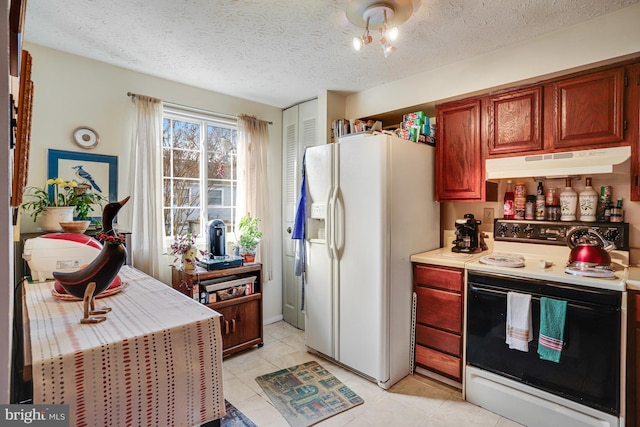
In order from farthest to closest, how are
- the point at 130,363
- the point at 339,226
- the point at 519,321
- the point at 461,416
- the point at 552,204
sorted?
the point at 339,226
the point at 552,204
the point at 461,416
the point at 519,321
the point at 130,363

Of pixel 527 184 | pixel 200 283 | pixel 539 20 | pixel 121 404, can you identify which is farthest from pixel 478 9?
pixel 200 283

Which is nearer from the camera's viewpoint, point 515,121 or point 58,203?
point 58,203

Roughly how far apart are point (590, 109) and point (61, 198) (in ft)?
11.7

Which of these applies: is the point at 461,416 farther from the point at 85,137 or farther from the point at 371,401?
the point at 85,137

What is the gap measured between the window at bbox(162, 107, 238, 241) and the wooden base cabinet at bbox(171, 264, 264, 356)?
0.59 m

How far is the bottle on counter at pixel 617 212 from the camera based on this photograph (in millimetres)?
2115

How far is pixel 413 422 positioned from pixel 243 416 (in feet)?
3.54

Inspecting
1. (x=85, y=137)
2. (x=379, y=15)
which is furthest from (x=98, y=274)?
(x=379, y=15)

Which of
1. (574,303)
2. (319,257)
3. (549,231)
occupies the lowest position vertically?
(574,303)

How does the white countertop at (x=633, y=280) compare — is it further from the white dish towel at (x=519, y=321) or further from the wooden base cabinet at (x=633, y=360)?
the white dish towel at (x=519, y=321)

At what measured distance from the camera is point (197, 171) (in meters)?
3.22

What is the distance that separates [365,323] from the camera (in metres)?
2.46

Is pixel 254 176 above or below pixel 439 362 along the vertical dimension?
above

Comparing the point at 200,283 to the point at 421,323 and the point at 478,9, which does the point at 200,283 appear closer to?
the point at 421,323
